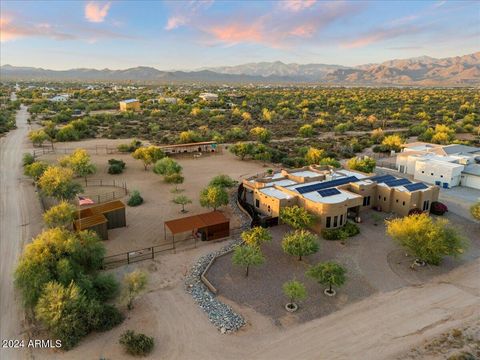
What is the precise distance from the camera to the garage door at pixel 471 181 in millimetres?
42875

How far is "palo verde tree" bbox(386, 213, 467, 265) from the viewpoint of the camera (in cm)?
2525

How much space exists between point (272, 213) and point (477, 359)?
60.9ft

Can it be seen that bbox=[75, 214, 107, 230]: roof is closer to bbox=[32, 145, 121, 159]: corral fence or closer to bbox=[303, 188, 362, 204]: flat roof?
bbox=[303, 188, 362, 204]: flat roof

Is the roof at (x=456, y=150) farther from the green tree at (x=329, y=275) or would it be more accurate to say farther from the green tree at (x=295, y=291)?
the green tree at (x=295, y=291)

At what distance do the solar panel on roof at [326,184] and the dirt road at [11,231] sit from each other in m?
23.0

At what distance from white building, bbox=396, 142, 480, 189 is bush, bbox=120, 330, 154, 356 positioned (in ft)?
128

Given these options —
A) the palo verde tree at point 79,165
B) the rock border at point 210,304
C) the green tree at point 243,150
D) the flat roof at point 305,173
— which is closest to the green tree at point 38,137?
the palo verde tree at point 79,165

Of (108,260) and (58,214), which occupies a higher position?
(58,214)

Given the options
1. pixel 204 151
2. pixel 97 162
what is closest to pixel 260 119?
pixel 204 151

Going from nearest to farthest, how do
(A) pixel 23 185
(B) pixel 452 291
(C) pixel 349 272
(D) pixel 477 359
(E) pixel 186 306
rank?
(D) pixel 477 359 < (E) pixel 186 306 < (B) pixel 452 291 < (C) pixel 349 272 < (A) pixel 23 185

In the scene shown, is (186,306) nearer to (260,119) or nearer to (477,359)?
(477,359)

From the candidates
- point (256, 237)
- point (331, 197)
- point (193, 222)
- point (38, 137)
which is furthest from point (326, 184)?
point (38, 137)

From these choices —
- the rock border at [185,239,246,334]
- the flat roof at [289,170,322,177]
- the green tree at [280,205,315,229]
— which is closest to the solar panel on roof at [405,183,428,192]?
the flat roof at [289,170,322,177]

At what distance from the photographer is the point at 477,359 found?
17547 millimetres
